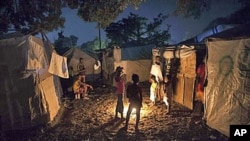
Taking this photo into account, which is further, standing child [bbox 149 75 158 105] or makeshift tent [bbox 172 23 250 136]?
standing child [bbox 149 75 158 105]

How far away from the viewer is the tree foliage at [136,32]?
1404 inches

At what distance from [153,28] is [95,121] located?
2744 cm

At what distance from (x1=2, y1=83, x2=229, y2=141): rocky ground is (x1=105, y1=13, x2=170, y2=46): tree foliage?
24128 mm

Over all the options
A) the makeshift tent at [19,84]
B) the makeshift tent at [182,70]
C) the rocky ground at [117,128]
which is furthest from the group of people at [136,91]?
the makeshift tent at [19,84]

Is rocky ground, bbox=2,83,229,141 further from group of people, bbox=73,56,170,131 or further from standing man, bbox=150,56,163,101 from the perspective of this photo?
standing man, bbox=150,56,163,101

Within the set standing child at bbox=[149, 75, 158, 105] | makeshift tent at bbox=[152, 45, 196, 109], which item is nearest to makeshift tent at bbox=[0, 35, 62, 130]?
standing child at bbox=[149, 75, 158, 105]

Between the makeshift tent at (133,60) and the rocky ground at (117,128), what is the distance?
699cm

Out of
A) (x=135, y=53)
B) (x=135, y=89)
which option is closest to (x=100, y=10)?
→ (x=135, y=53)

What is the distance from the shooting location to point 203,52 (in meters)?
10.8

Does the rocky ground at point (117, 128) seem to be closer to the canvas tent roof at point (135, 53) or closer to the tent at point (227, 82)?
the tent at point (227, 82)

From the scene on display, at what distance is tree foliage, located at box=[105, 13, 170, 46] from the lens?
117ft

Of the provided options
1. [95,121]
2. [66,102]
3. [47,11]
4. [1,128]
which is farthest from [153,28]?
[1,128]

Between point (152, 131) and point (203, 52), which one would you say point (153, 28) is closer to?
point (203, 52)

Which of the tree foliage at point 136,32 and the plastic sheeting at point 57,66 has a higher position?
the tree foliage at point 136,32
